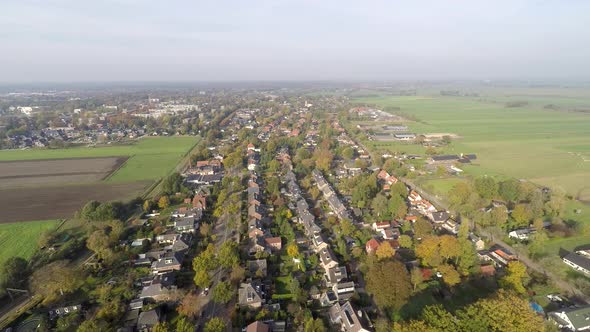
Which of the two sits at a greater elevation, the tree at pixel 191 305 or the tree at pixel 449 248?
the tree at pixel 449 248

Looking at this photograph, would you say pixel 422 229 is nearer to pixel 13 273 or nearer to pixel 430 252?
pixel 430 252

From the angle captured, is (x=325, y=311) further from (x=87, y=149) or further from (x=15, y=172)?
(x=87, y=149)

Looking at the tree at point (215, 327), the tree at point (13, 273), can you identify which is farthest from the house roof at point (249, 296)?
the tree at point (13, 273)

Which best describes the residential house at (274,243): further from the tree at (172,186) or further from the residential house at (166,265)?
the tree at (172,186)

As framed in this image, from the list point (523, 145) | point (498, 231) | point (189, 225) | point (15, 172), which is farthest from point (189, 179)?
point (523, 145)

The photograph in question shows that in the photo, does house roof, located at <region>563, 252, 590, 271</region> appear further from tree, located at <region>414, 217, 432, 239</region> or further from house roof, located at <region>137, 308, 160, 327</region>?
house roof, located at <region>137, 308, 160, 327</region>

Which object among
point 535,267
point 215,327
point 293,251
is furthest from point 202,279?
point 535,267
